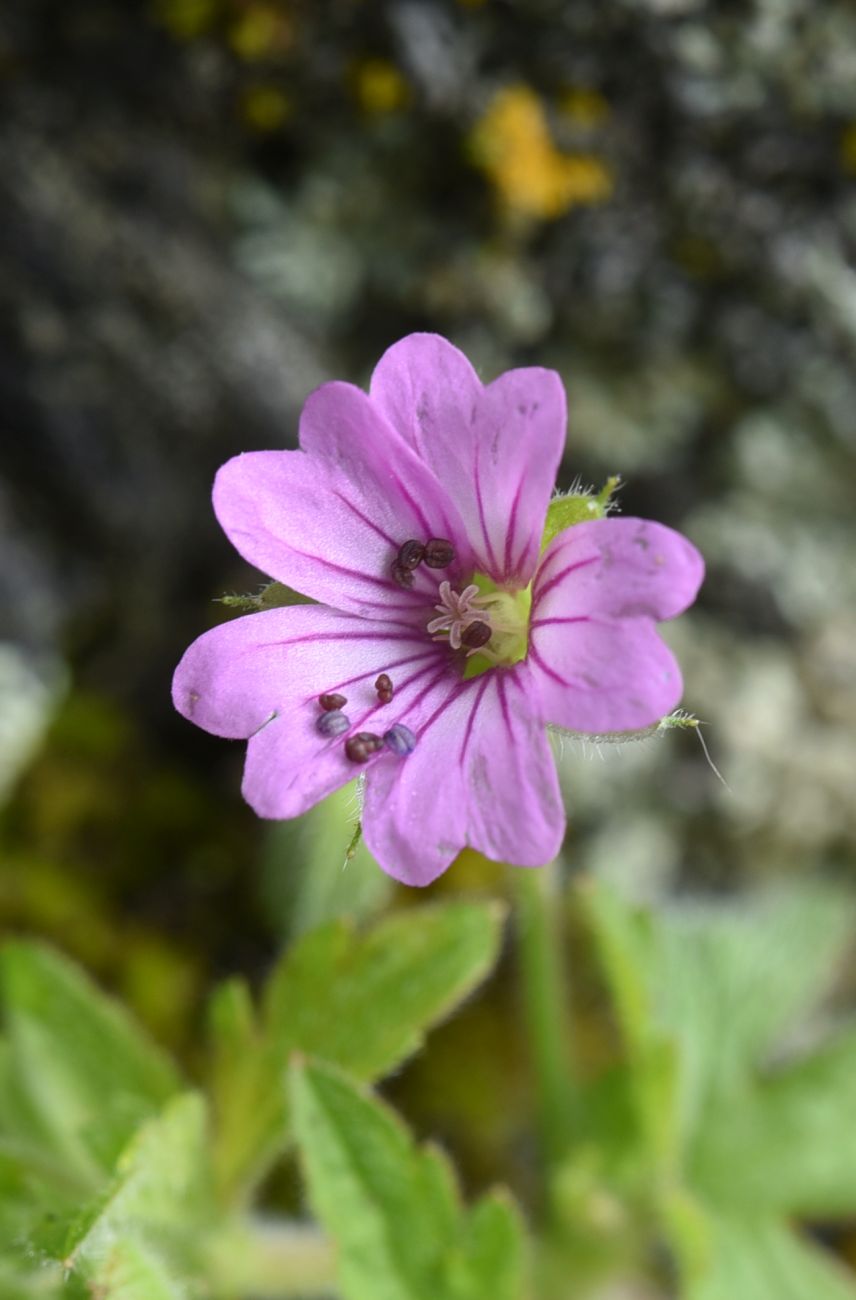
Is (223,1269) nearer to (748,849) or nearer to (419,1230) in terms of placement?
(419,1230)

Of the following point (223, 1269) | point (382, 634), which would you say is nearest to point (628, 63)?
point (382, 634)

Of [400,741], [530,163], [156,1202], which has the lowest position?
[156,1202]

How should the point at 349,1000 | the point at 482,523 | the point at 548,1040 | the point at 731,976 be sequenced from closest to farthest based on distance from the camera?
the point at 482,523, the point at 349,1000, the point at 548,1040, the point at 731,976

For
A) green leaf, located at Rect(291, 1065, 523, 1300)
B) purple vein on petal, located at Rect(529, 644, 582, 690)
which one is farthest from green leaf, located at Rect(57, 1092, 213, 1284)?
purple vein on petal, located at Rect(529, 644, 582, 690)

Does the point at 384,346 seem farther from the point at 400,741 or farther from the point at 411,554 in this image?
the point at 400,741

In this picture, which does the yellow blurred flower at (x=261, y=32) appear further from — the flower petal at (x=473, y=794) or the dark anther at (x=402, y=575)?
the flower petal at (x=473, y=794)

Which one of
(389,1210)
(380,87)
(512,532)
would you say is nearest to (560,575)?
(512,532)
